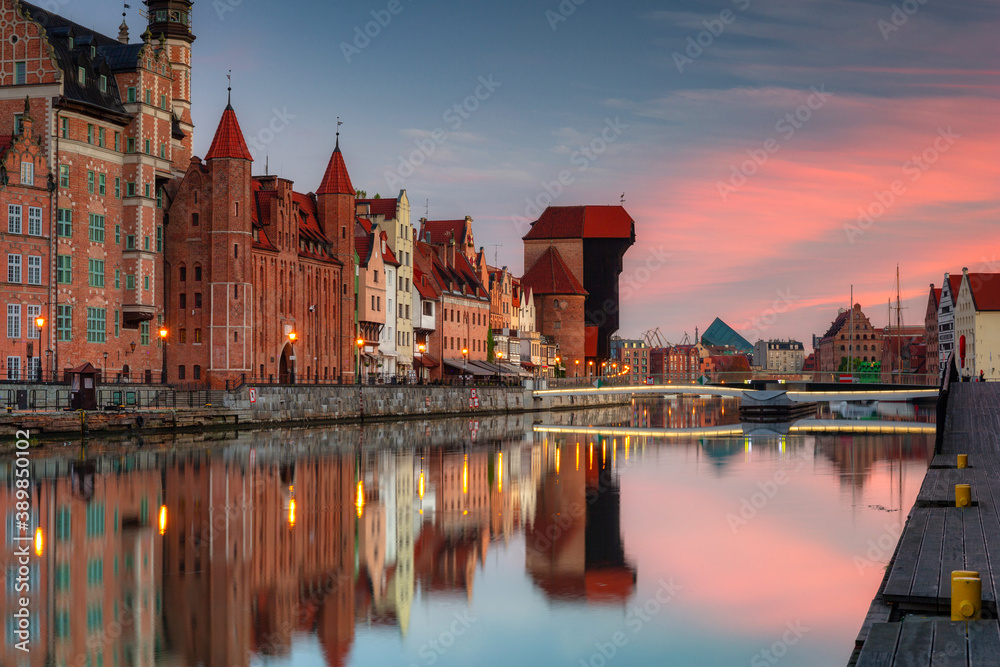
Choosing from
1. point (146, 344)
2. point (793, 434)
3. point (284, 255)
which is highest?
point (284, 255)

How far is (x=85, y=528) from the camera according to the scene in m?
26.2

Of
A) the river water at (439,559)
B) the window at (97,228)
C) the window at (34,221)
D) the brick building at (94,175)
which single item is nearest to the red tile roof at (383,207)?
the brick building at (94,175)

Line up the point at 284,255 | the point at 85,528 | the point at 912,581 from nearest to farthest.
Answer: the point at 912,581 → the point at 85,528 → the point at 284,255

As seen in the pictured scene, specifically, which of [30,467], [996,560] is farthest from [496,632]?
[30,467]

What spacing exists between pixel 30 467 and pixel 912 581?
32631 millimetres

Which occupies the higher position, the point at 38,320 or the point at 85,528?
the point at 38,320

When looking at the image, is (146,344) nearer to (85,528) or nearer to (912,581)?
(85,528)

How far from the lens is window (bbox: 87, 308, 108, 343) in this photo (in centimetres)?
6216

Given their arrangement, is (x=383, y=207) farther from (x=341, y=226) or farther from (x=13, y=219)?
(x=13, y=219)

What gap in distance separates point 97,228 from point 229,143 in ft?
31.1

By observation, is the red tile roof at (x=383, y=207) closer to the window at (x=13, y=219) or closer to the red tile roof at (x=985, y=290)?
the window at (x=13, y=219)

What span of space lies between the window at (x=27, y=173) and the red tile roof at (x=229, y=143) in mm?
11719

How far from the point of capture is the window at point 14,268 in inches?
2259

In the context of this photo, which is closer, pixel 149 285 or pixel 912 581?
pixel 912 581
